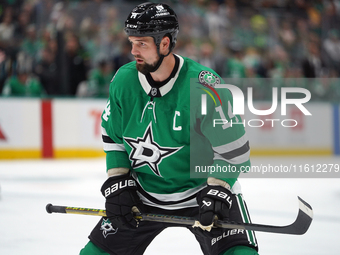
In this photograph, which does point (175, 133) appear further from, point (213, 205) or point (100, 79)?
point (100, 79)

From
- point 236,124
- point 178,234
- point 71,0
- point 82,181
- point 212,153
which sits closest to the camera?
point 236,124

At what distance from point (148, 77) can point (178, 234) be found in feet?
4.58

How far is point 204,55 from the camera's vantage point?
21.6ft

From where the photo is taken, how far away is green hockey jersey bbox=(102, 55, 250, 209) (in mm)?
1727

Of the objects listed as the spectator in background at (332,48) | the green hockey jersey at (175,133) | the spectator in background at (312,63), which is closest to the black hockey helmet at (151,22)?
the green hockey jersey at (175,133)

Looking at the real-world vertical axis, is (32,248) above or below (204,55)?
below

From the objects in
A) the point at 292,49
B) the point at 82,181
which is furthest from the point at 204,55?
the point at 82,181

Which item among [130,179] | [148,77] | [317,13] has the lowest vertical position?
[130,179]

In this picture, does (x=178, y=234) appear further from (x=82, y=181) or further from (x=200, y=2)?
(x=200, y=2)

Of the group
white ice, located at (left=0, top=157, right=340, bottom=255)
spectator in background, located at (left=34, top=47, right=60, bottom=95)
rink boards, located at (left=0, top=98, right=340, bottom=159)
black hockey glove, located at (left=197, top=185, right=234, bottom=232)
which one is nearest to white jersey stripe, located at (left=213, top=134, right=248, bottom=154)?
black hockey glove, located at (left=197, top=185, right=234, bottom=232)

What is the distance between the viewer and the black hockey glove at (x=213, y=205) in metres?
1.66

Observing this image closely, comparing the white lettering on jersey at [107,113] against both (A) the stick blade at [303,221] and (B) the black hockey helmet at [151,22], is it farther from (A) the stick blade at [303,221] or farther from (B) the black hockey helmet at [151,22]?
(A) the stick blade at [303,221]

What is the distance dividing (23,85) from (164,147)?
4.75 metres

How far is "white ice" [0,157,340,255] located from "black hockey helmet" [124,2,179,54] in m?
1.30
